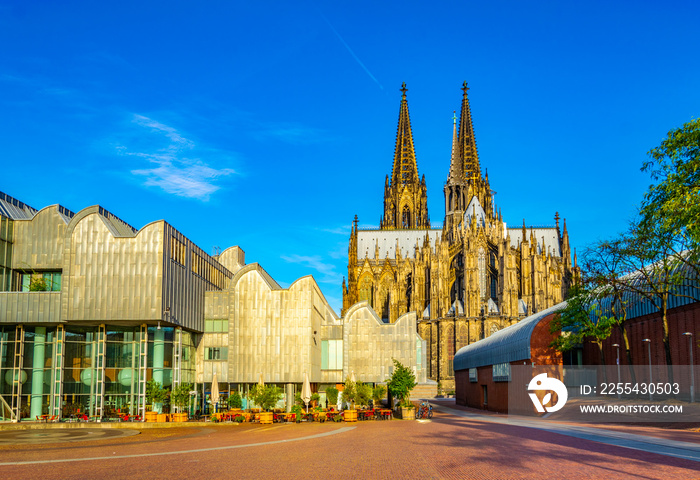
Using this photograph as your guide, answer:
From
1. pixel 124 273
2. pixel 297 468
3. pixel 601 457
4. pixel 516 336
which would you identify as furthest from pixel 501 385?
pixel 297 468

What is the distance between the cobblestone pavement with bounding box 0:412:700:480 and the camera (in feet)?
50.7

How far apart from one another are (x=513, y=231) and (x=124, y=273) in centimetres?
9131

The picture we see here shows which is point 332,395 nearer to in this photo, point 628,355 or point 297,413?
point 297,413

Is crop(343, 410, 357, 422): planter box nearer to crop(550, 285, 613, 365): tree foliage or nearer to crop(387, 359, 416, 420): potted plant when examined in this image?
crop(387, 359, 416, 420): potted plant

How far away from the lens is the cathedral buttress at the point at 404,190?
130 m

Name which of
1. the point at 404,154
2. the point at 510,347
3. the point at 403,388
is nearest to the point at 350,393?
the point at 403,388

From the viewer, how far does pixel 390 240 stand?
4764 inches

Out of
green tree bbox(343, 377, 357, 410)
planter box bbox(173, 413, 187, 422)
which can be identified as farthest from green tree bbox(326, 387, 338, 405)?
planter box bbox(173, 413, 187, 422)

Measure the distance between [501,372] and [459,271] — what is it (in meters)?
58.5

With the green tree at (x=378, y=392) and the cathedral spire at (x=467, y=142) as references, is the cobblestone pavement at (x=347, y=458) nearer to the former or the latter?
the green tree at (x=378, y=392)

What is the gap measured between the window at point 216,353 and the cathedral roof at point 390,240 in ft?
239

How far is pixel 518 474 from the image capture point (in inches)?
591

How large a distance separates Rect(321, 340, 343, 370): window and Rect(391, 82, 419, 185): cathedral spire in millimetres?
85625

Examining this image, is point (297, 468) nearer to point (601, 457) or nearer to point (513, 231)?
point (601, 457)
